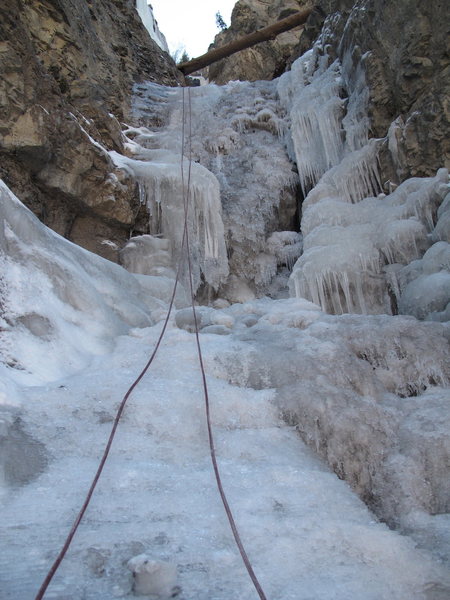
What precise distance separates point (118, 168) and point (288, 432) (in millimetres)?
6660

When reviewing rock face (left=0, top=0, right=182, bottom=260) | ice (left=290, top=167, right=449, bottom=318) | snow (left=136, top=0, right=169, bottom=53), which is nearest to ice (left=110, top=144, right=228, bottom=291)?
rock face (left=0, top=0, right=182, bottom=260)

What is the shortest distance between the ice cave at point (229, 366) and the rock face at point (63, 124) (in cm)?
5

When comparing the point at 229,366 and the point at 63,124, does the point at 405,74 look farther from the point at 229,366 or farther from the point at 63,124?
the point at 229,366

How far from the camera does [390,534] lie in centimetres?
214

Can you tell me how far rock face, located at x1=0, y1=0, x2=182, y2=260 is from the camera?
6.55 m

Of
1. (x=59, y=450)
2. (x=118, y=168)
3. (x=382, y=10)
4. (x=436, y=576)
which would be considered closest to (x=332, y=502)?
(x=436, y=576)

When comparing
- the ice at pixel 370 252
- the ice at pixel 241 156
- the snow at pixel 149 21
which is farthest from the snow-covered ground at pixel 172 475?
the snow at pixel 149 21

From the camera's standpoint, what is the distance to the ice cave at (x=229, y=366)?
190cm

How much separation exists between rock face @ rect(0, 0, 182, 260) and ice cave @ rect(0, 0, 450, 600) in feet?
0.15

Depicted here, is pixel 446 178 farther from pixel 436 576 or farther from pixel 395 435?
pixel 436 576

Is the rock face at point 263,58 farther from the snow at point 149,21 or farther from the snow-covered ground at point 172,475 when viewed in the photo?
the snow-covered ground at point 172,475

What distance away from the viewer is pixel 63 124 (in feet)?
23.8

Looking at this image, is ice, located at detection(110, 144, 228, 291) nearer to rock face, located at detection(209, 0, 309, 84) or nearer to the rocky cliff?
the rocky cliff

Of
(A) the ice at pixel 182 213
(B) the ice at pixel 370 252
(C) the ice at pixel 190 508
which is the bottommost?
(C) the ice at pixel 190 508
